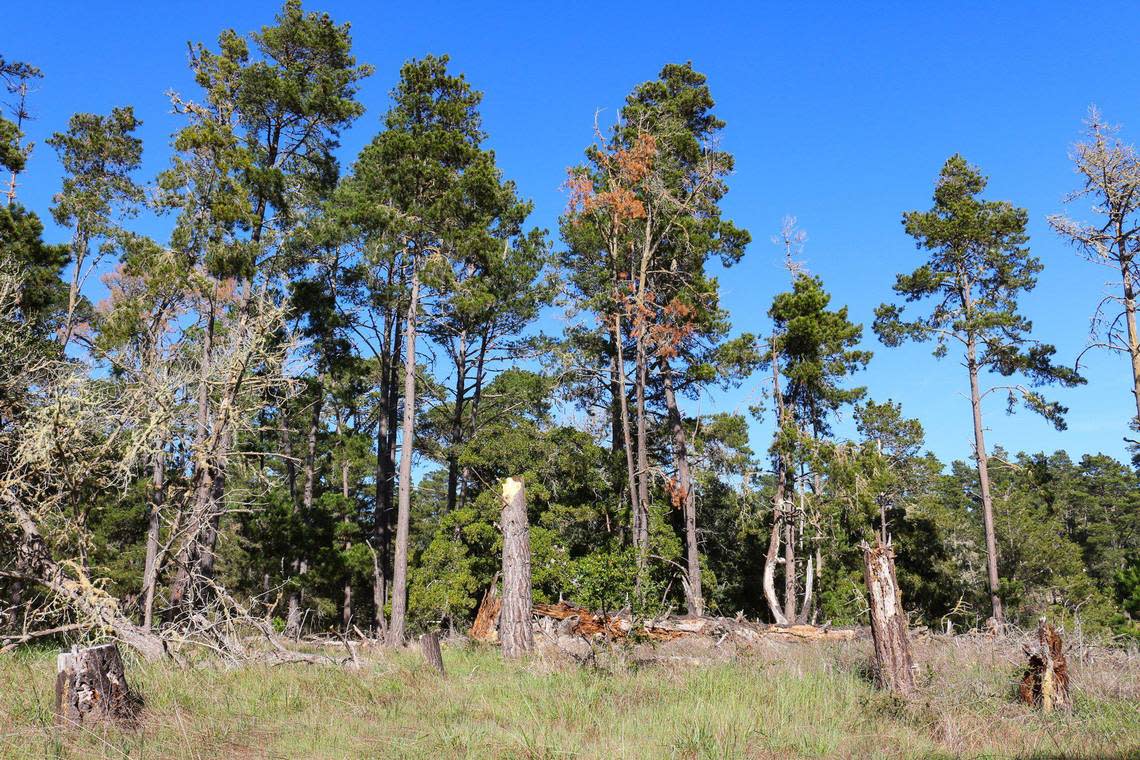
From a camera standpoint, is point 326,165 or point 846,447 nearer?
point 326,165

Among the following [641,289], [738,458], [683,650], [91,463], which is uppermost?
[641,289]

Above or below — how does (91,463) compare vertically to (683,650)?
above

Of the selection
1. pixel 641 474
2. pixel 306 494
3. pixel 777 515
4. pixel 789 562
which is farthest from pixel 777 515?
pixel 306 494

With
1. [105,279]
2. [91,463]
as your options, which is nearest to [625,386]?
[91,463]

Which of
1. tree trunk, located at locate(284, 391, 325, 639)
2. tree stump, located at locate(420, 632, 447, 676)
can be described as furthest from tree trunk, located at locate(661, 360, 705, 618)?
tree stump, located at locate(420, 632, 447, 676)

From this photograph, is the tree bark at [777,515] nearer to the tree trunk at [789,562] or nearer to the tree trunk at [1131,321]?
the tree trunk at [789,562]

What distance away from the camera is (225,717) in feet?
19.2

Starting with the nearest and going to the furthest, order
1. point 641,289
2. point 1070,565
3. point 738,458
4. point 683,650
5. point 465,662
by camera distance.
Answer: point 465,662
point 683,650
point 641,289
point 738,458
point 1070,565

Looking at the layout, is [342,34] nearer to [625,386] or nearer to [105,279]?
[625,386]

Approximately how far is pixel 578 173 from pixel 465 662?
16784mm

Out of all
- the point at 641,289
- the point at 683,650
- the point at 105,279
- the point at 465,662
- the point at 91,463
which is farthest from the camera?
the point at 105,279

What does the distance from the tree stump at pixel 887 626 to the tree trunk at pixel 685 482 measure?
12626 millimetres

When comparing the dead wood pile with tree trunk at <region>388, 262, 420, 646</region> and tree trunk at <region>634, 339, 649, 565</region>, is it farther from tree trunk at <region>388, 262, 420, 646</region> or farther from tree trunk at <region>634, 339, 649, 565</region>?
tree trunk at <region>634, 339, 649, 565</region>

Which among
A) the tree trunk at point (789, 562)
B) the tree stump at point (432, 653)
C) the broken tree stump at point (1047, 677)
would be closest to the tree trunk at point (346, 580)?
the tree trunk at point (789, 562)
